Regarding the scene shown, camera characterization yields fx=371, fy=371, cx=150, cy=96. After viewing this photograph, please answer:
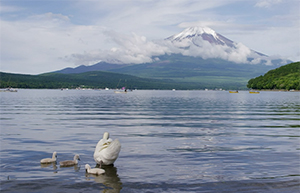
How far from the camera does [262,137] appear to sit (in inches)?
1149

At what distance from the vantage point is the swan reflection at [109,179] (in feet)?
48.9

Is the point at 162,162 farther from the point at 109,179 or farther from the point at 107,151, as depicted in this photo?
the point at 109,179

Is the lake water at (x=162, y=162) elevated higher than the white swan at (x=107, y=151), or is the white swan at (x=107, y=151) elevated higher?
the white swan at (x=107, y=151)

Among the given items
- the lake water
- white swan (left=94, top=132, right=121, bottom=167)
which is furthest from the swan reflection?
white swan (left=94, top=132, right=121, bottom=167)

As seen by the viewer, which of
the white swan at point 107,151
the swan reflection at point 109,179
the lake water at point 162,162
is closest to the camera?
the swan reflection at point 109,179

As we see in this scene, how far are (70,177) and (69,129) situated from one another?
17.5m

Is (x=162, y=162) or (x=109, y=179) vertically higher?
(x=162, y=162)

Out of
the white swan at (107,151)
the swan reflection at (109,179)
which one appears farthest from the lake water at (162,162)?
the white swan at (107,151)

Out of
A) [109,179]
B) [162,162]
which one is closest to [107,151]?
[109,179]

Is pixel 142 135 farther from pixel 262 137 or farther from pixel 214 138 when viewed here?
pixel 262 137

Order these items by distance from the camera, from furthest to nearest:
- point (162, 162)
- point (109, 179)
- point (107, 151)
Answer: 1. point (162, 162)
2. point (107, 151)
3. point (109, 179)

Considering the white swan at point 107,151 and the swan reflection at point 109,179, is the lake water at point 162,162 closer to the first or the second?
the swan reflection at point 109,179

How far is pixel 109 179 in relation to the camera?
16.3 m

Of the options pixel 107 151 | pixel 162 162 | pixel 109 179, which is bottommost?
pixel 109 179
